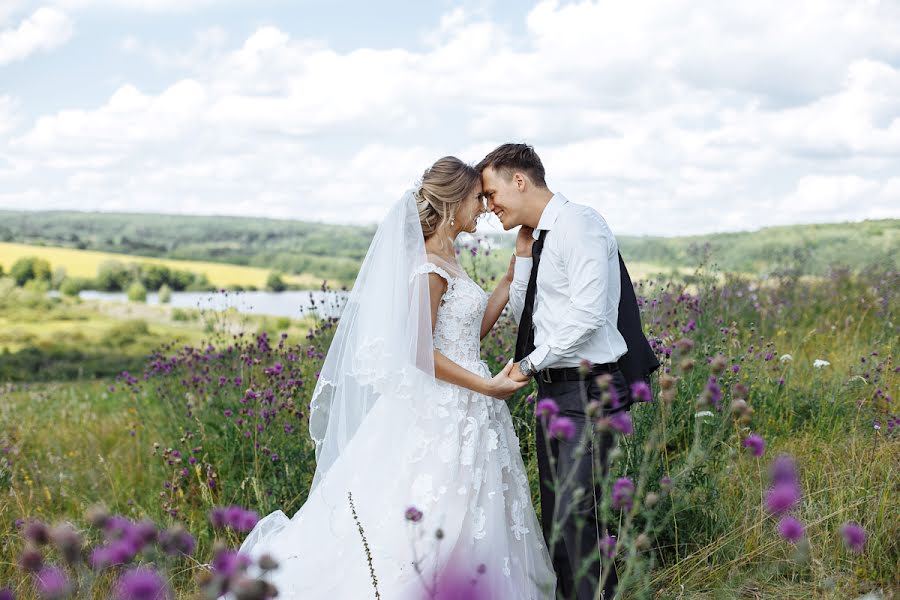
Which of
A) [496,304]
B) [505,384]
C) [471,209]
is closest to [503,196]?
[471,209]

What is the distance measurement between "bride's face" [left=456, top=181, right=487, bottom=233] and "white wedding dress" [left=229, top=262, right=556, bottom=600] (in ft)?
0.94

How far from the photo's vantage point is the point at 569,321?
326cm

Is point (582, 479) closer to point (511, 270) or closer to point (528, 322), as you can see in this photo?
point (528, 322)

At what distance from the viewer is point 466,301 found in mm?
3697

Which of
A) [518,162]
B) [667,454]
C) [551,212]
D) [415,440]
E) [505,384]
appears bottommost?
[667,454]

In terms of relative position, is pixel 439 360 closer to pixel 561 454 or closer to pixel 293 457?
pixel 561 454

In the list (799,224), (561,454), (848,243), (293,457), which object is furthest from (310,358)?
(799,224)

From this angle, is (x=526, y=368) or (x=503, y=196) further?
(x=503, y=196)

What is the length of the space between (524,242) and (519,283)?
0.20 meters

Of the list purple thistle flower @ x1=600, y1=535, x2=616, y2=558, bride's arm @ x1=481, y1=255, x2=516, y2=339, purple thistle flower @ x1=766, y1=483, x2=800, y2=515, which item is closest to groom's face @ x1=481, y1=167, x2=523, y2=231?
bride's arm @ x1=481, y1=255, x2=516, y2=339

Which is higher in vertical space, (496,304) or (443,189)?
(443,189)

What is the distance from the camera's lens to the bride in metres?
3.45

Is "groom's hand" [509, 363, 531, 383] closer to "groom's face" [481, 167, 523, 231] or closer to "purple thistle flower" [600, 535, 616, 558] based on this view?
"groom's face" [481, 167, 523, 231]

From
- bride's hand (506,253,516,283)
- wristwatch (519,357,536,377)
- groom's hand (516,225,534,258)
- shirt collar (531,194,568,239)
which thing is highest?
shirt collar (531,194,568,239)
